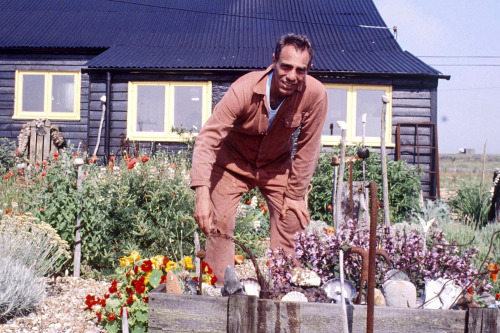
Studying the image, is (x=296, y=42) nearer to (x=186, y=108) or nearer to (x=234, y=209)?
(x=234, y=209)

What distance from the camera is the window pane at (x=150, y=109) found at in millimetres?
12289

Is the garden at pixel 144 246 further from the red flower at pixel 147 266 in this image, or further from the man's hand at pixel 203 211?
the man's hand at pixel 203 211

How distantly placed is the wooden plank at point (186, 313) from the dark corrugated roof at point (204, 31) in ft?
28.6

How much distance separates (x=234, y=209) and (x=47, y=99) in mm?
10413

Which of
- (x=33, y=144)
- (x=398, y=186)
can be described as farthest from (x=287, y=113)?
(x=33, y=144)

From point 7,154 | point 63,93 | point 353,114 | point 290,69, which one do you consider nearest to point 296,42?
point 290,69

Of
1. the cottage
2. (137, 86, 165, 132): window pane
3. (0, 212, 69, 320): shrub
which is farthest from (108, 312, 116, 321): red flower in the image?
(137, 86, 165, 132): window pane

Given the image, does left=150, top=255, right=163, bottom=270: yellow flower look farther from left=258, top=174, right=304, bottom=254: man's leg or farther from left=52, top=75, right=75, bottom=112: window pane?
left=52, top=75, right=75, bottom=112: window pane

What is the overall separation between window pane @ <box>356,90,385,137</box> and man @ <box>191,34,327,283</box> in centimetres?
837

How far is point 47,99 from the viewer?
1202 centimetres

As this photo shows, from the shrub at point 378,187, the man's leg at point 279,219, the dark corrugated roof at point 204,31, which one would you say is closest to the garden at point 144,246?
the man's leg at point 279,219

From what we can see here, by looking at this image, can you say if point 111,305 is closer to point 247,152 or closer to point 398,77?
point 247,152

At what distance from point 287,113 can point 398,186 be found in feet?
18.6

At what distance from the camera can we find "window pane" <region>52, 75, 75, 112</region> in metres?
12.5
